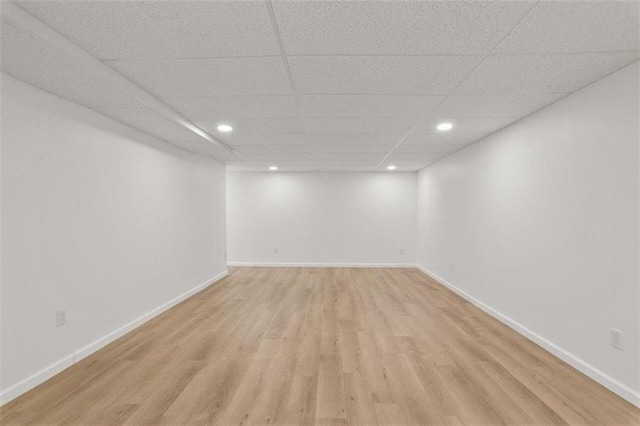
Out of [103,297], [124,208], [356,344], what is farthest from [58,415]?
[356,344]

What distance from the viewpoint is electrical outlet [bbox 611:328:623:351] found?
6.18 ft

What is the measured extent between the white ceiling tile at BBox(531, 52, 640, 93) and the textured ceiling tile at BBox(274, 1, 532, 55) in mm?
742

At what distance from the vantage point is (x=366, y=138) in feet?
11.9

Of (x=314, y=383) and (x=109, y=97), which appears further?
(x=109, y=97)

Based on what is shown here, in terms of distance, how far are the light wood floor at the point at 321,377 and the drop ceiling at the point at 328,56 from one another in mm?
2333

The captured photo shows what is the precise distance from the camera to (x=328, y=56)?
1.71 metres

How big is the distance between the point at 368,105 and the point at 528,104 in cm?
153

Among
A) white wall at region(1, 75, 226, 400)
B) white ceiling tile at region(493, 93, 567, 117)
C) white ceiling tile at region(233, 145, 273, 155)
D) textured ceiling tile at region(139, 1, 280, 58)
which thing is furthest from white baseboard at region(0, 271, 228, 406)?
white ceiling tile at region(493, 93, 567, 117)

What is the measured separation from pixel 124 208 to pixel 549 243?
446 cm

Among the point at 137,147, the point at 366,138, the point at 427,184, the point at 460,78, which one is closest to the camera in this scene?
the point at 460,78

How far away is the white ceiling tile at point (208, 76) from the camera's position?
5.89 ft

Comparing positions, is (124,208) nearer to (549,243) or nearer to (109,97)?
(109,97)

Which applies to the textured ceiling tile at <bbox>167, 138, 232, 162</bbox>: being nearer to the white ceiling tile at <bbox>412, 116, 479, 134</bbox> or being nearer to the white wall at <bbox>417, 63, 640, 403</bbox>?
the white ceiling tile at <bbox>412, 116, 479, 134</bbox>

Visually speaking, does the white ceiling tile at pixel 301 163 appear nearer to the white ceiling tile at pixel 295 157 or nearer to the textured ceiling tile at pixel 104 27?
the white ceiling tile at pixel 295 157
